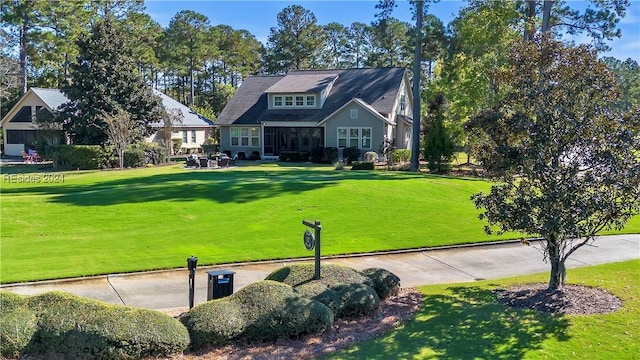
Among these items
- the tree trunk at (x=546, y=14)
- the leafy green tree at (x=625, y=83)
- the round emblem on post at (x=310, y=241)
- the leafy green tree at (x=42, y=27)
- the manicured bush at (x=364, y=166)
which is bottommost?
the round emblem on post at (x=310, y=241)

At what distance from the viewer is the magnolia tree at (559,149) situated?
8.05 metres

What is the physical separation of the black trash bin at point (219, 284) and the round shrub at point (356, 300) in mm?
1667

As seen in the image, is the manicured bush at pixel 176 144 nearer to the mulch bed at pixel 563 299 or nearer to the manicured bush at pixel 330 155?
the manicured bush at pixel 330 155

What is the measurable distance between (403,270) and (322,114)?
30.5 m

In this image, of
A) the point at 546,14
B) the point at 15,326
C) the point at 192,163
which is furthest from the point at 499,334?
the point at 192,163

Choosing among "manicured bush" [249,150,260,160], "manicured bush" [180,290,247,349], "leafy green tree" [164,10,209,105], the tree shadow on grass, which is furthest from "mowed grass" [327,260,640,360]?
"leafy green tree" [164,10,209,105]

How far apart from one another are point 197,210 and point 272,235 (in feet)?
11.2

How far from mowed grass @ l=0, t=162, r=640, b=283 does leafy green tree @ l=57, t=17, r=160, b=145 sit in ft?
52.1

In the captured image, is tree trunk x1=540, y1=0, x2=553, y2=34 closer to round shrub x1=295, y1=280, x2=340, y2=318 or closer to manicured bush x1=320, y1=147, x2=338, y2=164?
manicured bush x1=320, y1=147, x2=338, y2=164

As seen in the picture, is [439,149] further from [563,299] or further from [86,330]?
[86,330]

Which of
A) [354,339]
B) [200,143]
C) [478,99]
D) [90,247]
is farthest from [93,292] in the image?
[200,143]

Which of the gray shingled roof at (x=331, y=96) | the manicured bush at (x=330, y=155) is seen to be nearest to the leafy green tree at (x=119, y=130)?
the gray shingled roof at (x=331, y=96)

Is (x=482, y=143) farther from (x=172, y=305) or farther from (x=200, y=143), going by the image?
(x=200, y=143)

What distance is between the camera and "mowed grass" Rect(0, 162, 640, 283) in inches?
445
